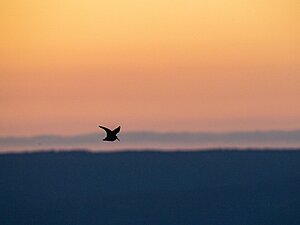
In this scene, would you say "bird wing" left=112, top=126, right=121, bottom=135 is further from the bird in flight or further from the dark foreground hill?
the dark foreground hill

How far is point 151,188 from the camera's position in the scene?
9.79 ft

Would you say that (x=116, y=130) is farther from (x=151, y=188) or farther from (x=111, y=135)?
(x=151, y=188)

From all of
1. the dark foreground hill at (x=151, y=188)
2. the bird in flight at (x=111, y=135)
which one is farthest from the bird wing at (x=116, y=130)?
the dark foreground hill at (x=151, y=188)

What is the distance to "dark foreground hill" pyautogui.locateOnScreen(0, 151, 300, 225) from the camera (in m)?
2.98

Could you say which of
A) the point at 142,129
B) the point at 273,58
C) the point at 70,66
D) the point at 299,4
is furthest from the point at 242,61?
the point at 70,66

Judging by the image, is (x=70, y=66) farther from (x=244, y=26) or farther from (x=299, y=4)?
(x=299, y=4)

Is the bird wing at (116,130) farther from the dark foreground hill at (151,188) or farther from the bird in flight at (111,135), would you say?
the dark foreground hill at (151,188)

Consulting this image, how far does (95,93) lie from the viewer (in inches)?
118

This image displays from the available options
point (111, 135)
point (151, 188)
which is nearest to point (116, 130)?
point (111, 135)

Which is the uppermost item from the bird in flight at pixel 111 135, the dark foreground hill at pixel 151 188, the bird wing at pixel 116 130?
the bird wing at pixel 116 130

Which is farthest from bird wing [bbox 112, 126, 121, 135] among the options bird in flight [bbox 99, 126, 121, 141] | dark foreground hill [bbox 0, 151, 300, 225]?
dark foreground hill [bbox 0, 151, 300, 225]

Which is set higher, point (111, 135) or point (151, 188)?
point (111, 135)

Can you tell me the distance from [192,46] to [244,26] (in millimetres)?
281

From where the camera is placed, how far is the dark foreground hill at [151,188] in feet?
9.78
